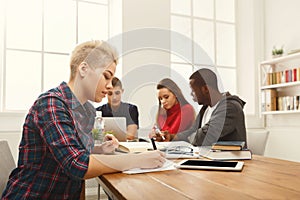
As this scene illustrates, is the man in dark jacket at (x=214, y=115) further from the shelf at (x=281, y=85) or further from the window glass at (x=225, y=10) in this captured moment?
the window glass at (x=225, y=10)

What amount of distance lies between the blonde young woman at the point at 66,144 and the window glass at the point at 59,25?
2.15 m

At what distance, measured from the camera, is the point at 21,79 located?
293 centimetres

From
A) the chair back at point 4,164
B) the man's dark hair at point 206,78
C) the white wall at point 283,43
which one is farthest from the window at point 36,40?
the white wall at point 283,43

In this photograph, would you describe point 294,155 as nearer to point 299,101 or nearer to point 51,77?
point 299,101

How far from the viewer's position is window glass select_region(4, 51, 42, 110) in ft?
9.38

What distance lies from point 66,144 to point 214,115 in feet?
3.68

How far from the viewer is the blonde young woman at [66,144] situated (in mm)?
904

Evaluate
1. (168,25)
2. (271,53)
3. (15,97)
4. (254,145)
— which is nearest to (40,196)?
(254,145)

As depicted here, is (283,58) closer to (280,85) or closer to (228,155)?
(280,85)

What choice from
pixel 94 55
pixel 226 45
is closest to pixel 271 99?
pixel 226 45

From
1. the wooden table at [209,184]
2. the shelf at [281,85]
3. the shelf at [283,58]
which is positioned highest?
the shelf at [283,58]

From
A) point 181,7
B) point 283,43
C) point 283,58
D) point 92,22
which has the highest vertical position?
point 181,7

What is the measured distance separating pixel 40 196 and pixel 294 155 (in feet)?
10.6

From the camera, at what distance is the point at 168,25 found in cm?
346
